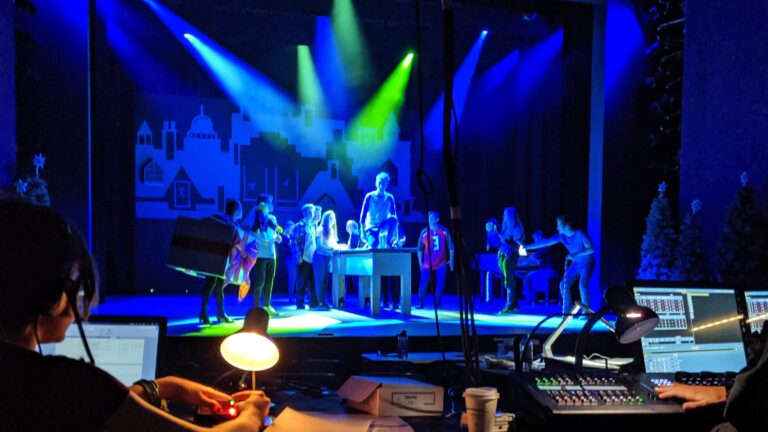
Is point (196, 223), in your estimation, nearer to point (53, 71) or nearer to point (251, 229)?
point (251, 229)

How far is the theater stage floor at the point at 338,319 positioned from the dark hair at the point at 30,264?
297 centimetres

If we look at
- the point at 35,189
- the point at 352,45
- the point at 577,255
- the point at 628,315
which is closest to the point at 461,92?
the point at 352,45

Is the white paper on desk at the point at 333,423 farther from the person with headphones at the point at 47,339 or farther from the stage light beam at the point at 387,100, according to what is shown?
the stage light beam at the point at 387,100

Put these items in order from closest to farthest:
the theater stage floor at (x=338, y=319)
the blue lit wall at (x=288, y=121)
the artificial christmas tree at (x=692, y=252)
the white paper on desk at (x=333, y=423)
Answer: the white paper on desk at (x=333, y=423), the theater stage floor at (x=338, y=319), the artificial christmas tree at (x=692, y=252), the blue lit wall at (x=288, y=121)

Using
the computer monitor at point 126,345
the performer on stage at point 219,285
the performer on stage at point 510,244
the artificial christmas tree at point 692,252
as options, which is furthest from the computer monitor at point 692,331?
the performer on stage at point 510,244

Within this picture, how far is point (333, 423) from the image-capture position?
1.86 m

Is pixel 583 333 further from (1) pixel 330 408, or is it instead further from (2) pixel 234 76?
(2) pixel 234 76

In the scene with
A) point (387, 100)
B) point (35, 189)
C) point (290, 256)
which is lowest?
point (290, 256)

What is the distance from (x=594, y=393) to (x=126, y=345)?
4.80 ft

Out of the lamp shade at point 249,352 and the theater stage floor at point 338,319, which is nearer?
the lamp shade at point 249,352

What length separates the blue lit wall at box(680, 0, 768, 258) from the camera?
5008 millimetres

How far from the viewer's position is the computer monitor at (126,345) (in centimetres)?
190

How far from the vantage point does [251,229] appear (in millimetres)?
6363

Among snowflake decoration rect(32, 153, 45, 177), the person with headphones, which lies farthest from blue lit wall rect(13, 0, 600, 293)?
the person with headphones
